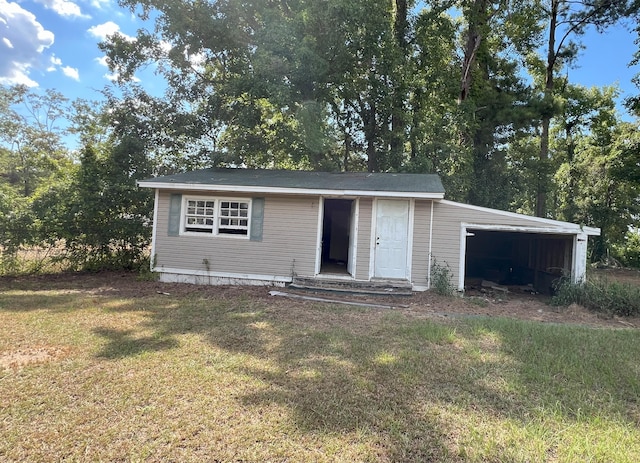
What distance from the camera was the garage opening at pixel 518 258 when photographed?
32.2 feet

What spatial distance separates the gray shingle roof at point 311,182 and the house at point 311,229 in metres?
0.03

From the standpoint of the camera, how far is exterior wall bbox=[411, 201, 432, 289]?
337 inches

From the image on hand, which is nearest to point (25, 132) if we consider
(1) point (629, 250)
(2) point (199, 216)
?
(2) point (199, 216)

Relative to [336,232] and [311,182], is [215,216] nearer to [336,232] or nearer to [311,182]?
[311,182]

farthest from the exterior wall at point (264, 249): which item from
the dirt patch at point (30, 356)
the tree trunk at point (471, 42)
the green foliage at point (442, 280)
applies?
the tree trunk at point (471, 42)

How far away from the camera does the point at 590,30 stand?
18.3 metres

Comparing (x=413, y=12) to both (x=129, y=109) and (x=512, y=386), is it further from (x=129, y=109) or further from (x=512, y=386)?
(x=512, y=386)

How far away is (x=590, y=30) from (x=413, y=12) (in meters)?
9.79

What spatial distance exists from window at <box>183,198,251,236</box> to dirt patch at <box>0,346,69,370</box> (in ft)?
17.1

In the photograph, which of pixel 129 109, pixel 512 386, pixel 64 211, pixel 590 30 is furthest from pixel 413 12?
pixel 512 386

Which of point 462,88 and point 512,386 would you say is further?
point 462,88

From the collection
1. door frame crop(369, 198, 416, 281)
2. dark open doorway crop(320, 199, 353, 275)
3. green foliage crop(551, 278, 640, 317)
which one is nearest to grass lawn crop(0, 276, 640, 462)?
green foliage crop(551, 278, 640, 317)

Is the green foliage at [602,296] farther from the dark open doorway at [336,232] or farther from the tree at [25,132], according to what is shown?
the tree at [25,132]

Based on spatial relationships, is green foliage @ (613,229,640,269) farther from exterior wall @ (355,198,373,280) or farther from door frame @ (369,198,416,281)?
exterior wall @ (355,198,373,280)
